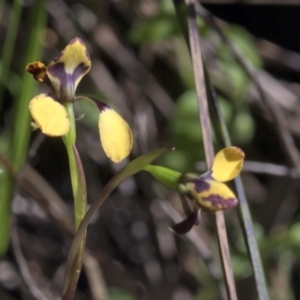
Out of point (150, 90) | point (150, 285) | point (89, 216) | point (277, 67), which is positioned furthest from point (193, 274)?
point (89, 216)

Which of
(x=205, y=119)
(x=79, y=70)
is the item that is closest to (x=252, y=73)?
(x=205, y=119)

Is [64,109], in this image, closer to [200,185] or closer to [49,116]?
[49,116]

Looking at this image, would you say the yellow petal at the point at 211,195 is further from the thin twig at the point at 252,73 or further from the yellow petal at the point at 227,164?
the thin twig at the point at 252,73

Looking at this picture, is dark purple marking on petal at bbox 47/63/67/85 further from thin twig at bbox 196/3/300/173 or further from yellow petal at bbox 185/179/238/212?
thin twig at bbox 196/3/300/173

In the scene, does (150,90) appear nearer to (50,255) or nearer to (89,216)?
(50,255)

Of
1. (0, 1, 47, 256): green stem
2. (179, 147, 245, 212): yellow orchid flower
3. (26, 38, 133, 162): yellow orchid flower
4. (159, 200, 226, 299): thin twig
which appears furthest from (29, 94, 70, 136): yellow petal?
(159, 200, 226, 299): thin twig

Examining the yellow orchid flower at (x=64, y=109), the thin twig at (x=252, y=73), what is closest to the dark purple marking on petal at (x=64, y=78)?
the yellow orchid flower at (x=64, y=109)
